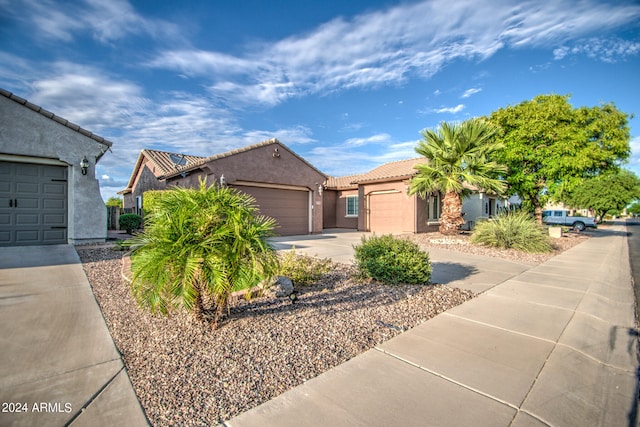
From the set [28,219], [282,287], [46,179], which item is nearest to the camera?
[282,287]

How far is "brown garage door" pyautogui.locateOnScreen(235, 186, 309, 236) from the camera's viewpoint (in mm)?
14148

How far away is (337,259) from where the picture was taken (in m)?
8.38

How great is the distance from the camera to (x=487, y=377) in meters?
2.70

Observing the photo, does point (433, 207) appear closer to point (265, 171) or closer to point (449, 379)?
point (265, 171)

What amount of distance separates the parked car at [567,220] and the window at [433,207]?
1344cm

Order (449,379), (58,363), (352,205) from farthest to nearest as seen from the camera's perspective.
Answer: (352,205), (58,363), (449,379)

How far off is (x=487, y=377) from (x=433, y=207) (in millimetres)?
16629

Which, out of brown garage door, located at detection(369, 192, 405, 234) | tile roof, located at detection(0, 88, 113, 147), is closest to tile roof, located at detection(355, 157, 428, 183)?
brown garage door, located at detection(369, 192, 405, 234)

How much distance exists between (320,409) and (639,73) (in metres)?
18.8

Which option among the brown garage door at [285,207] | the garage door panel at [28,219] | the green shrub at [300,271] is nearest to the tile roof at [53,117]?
the garage door panel at [28,219]

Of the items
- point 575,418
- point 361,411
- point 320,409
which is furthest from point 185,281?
point 575,418

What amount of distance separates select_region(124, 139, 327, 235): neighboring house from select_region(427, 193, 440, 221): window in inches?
270

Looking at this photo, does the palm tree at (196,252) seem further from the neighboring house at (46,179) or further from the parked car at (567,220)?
the parked car at (567,220)

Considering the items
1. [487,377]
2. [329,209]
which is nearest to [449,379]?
[487,377]
